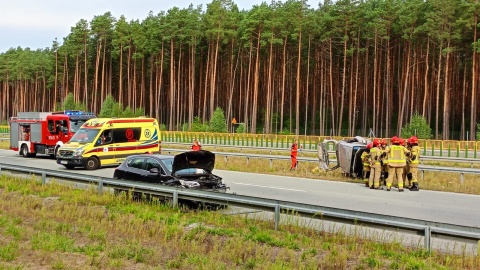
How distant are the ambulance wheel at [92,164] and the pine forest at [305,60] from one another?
1460 inches

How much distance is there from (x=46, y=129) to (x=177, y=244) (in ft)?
79.2

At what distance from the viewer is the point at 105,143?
24438 mm

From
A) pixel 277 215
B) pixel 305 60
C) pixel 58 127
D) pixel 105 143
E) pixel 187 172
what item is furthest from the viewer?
pixel 305 60

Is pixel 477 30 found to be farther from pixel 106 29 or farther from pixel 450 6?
pixel 106 29

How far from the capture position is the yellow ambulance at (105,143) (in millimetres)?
23875

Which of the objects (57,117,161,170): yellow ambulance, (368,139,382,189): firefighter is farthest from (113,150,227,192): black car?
(57,117,161,170): yellow ambulance

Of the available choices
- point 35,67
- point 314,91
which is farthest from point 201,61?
point 35,67

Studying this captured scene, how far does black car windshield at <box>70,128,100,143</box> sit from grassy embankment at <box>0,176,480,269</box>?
1178cm

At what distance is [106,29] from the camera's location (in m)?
80.6

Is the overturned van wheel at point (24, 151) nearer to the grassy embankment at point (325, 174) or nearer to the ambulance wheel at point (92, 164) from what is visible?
the ambulance wheel at point (92, 164)

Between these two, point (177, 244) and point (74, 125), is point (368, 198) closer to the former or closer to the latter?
point (177, 244)

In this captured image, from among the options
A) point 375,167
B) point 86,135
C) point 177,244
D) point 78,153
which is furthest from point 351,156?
point 177,244

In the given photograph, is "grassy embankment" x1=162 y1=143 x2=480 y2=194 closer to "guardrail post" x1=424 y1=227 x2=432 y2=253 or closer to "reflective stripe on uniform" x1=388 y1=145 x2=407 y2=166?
"reflective stripe on uniform" x1=388 y1=145 x2=407 y2=166

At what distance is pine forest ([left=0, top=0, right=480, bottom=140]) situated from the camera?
5669cm
